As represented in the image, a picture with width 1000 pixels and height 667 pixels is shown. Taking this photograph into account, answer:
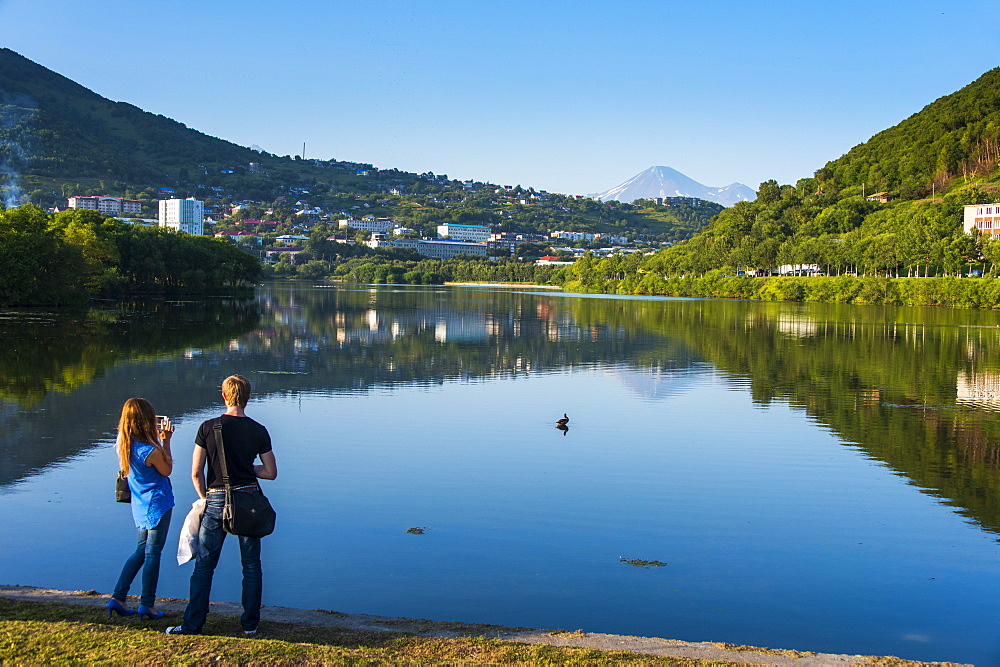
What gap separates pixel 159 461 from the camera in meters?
7.17

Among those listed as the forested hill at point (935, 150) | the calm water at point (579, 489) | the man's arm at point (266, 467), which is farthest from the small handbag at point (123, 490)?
the forested hill at point (935, 150)

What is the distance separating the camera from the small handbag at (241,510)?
6859mm

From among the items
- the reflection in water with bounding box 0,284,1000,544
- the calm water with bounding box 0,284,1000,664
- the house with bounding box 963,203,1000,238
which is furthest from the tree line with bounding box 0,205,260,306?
the house with bounding box 963,203,1000,238

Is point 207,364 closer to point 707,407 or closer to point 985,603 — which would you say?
point 707,407

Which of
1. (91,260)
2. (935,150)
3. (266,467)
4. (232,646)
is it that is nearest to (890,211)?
(935,150)

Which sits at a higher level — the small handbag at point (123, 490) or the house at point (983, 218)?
the house at point (983, 218)

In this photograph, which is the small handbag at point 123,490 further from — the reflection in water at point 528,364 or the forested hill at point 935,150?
the forested hill at point 935,150

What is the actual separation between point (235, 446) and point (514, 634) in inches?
106

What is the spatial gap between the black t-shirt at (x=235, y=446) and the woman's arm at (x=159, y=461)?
46 centimetres

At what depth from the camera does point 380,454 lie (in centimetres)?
1587

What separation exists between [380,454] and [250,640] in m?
9.61

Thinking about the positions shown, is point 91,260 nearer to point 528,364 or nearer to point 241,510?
point 528,364

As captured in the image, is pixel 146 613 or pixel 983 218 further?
pixel 983 218

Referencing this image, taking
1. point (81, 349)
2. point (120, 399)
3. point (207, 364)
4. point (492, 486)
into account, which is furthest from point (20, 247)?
point (492, 486)
